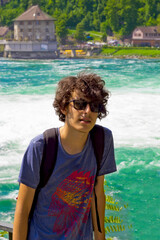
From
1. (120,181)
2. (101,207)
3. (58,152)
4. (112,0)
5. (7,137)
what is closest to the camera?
(58,152)

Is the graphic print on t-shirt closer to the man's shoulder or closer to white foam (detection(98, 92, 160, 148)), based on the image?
the man's shoulder

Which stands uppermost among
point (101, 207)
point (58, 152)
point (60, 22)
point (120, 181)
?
point (60, 22)

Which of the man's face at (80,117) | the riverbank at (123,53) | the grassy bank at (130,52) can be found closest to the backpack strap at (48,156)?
the man's face at (80,117)

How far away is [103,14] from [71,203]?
129 m

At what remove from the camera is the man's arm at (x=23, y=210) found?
196 centimetres

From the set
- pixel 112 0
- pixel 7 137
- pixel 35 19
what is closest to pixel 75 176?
pixel 7 137

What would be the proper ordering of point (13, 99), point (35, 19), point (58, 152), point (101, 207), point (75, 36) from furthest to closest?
point (75, 36) < point (35, 19) < point (13, 99) < point (101, 207) < point (58, 152)

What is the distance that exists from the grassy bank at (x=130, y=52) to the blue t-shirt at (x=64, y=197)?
268ft

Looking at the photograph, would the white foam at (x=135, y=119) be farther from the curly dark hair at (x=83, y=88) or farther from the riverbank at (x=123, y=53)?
the riverbank at (x=123, y=53)

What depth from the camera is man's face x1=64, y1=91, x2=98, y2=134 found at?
2.01m

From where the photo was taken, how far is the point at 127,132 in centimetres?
1558

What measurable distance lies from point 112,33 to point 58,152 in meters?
121

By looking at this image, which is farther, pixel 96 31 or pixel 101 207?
pixel 96 31

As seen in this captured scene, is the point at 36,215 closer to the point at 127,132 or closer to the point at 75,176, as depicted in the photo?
the point at 75,176
